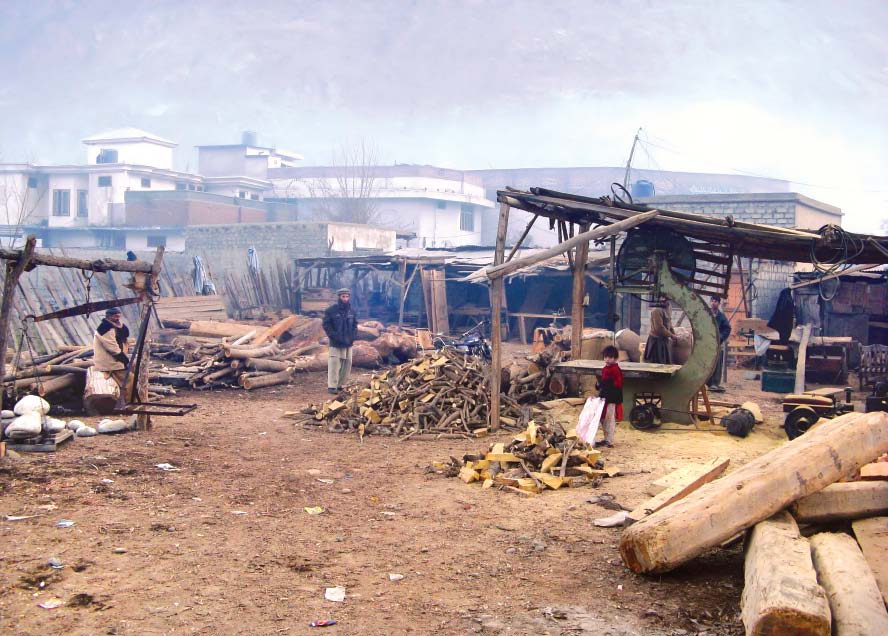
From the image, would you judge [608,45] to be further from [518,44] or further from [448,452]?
[448,452]

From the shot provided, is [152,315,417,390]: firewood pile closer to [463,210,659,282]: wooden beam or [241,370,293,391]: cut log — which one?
[241,370,293,391]: cut log

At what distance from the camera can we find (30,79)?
178 metres

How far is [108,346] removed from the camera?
36.0 ft

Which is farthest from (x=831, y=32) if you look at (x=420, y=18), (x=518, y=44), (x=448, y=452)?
(x=448, y=452)

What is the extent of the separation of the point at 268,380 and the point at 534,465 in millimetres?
8639

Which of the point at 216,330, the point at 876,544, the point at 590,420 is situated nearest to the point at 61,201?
the point at 216,330

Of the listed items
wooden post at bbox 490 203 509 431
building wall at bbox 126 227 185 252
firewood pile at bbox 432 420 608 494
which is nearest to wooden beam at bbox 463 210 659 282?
wooden post at bbox 490 203 509 431

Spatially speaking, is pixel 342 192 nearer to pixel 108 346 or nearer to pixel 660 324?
pixel 660 324

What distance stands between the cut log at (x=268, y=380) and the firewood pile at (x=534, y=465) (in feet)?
24.4

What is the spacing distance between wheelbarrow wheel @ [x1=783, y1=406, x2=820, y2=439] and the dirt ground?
2.39 feet

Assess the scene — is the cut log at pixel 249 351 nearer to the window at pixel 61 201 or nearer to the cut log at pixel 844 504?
the cut log at pixel 844 504

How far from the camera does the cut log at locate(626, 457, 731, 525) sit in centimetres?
639

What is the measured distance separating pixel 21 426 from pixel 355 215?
49.0m

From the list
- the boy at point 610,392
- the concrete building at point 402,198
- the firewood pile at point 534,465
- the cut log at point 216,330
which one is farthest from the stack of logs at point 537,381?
the concrete building at point 402,198
